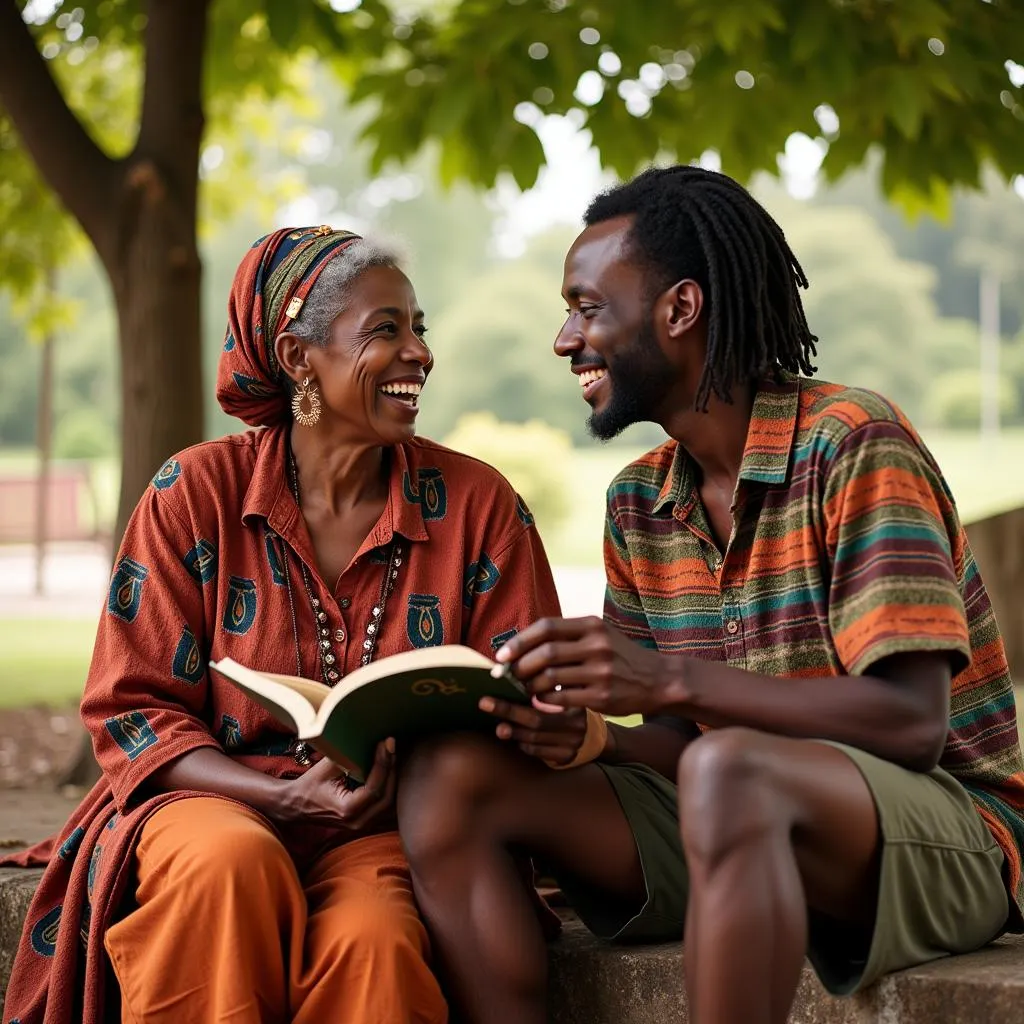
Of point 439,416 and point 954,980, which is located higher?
point 439,416

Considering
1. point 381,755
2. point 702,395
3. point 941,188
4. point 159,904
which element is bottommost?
point 159,904

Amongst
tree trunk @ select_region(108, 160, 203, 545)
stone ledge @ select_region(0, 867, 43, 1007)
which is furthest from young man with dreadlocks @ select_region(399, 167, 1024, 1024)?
tree trunk @ select_region(108, 160, 203, 545)

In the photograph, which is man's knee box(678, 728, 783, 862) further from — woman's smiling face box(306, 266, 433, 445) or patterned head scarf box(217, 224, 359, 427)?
patterned head scarf box(217, 224, 359, 427)

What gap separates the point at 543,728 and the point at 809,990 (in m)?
0.63

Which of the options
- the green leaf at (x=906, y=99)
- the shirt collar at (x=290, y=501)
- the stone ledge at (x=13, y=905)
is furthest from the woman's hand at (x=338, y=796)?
the green leaf at (x=906, y=99)

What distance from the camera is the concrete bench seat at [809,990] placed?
89.7 inches

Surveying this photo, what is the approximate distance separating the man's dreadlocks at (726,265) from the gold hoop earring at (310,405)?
0.70 m

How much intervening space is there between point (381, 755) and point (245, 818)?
0.26m

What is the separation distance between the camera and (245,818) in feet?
8.39

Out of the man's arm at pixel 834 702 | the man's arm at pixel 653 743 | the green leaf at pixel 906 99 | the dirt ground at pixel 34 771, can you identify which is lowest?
the dirt ground at pixel 34 771

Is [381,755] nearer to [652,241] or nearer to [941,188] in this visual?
[652,241]

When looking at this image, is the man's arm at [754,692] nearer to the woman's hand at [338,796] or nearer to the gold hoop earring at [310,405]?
the woman's hand at [338,796]

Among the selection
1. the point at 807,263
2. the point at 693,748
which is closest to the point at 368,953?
the point at 693,748

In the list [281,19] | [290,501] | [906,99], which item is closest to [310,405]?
[290,501]
